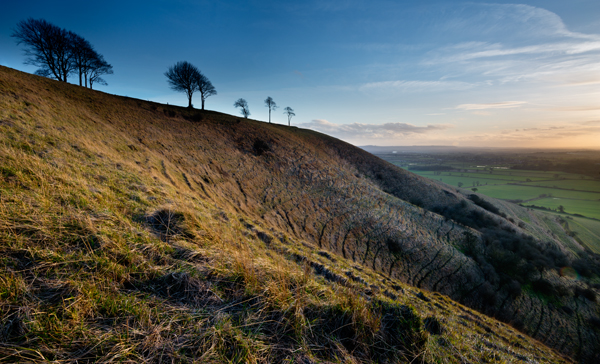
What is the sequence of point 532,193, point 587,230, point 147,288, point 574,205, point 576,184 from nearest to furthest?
point 147,288, point 587,230, point 574,205, point 532,193, point 576,184

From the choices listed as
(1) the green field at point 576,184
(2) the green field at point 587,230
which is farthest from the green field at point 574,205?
(1) the green field at point 576,184

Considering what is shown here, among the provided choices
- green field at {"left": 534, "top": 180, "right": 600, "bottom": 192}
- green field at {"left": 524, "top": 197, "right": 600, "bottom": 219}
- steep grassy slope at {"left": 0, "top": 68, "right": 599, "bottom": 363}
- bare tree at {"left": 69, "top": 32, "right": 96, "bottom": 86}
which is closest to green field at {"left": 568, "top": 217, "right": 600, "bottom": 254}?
green field at {"left": 524, "top": 197, "right": 600, "bottom": 219}

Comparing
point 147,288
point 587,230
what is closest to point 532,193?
point 587,230

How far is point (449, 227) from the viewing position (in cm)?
2367

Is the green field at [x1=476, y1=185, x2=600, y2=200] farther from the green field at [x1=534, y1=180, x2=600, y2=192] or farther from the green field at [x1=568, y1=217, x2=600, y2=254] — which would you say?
the green field at [x1=568, y1=217, x2=600, y2=254]

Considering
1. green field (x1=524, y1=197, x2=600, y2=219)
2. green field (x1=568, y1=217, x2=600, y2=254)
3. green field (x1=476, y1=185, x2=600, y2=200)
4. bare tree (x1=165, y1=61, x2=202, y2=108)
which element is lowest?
green field (x1=568, y1=217, x2=600, y2=254)

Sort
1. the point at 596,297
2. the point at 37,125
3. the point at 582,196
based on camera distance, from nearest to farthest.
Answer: the point at 37,125
the point at 596,297
the point at 582,196

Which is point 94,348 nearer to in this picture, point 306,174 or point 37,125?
point 37,125

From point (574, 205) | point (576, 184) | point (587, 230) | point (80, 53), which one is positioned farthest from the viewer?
point (576, 184)

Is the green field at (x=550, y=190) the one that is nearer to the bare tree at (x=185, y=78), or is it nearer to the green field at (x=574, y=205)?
the green field at (x=574, y=205)

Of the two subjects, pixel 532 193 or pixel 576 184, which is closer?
pixel 532 193

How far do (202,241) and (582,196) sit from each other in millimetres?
139173

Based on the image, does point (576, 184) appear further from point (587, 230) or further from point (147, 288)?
point (147, 288)

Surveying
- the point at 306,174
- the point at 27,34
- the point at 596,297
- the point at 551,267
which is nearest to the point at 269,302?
the point at 306,174
